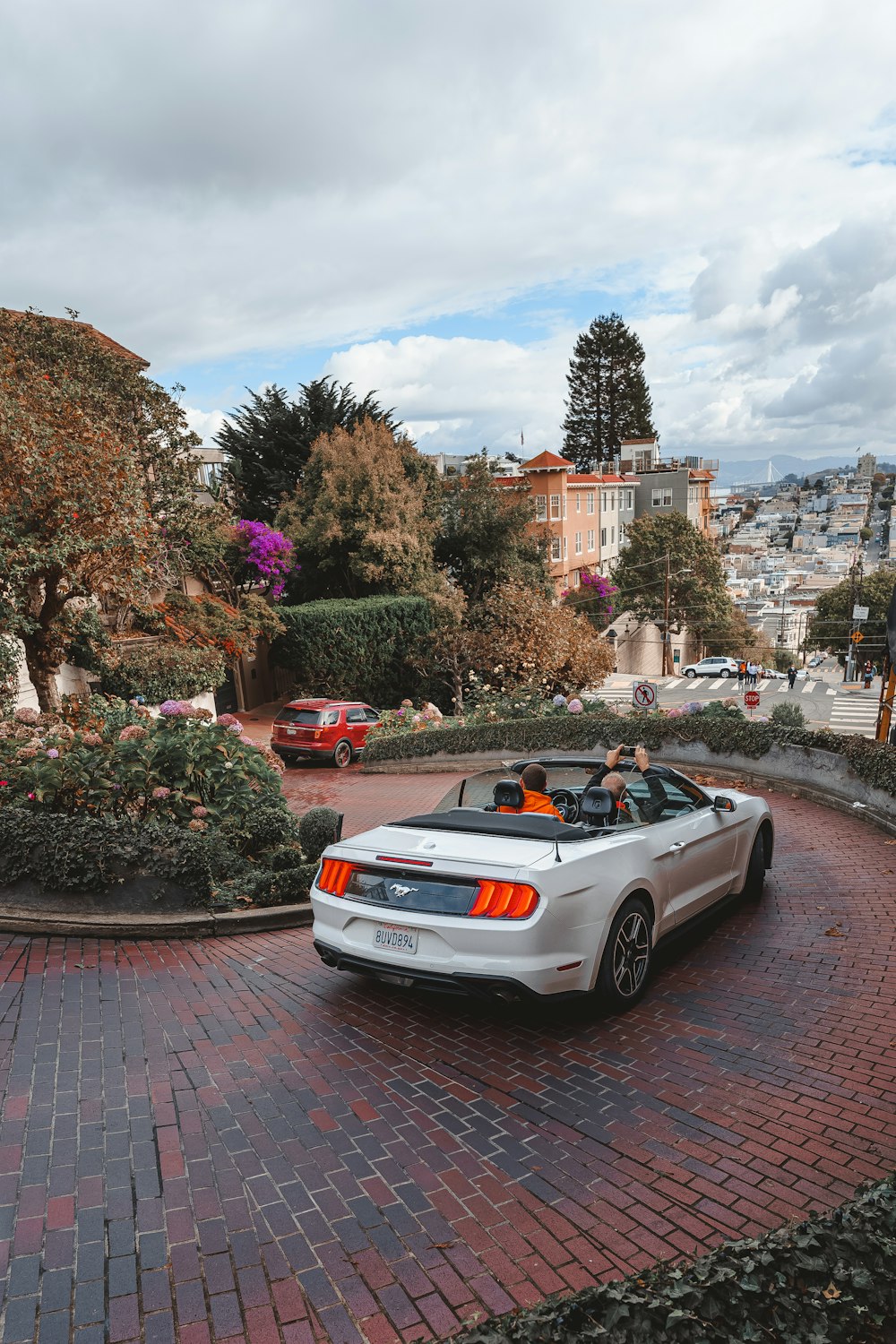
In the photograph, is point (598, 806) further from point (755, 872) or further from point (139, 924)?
point (139, 924)

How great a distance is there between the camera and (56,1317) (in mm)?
2623

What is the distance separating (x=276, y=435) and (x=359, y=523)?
8.91 m

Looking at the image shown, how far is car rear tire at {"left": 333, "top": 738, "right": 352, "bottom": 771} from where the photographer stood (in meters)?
18.5

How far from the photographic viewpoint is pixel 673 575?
55156mm

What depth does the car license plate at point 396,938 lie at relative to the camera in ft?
14.4

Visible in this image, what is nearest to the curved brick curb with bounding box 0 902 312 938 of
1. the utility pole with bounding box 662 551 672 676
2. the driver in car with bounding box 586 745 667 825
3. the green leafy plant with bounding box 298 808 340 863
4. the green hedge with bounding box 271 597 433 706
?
the green leafy plant with bounding box 298 808 340 863

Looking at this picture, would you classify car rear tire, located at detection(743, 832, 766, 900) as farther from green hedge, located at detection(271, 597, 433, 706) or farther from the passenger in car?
green hedge, located at detection(271, 597, 433, 706)

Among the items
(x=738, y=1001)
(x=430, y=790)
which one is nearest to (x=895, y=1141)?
(x=738, y=1001)

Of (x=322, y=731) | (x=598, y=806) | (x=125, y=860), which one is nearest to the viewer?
(x=598, y=806)

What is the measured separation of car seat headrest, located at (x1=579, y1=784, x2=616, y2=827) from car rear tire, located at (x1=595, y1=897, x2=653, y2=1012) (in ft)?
1.99

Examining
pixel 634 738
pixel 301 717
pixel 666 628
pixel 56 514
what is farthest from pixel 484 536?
pixel 666 628

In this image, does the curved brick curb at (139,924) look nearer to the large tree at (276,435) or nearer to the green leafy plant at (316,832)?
the green leafy plant at (316,832)

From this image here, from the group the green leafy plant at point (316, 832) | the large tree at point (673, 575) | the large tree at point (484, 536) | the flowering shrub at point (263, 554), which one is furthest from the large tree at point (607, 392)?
the green leafy plant at point (316, 832)

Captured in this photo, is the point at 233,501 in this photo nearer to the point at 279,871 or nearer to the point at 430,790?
the point at 430,790
